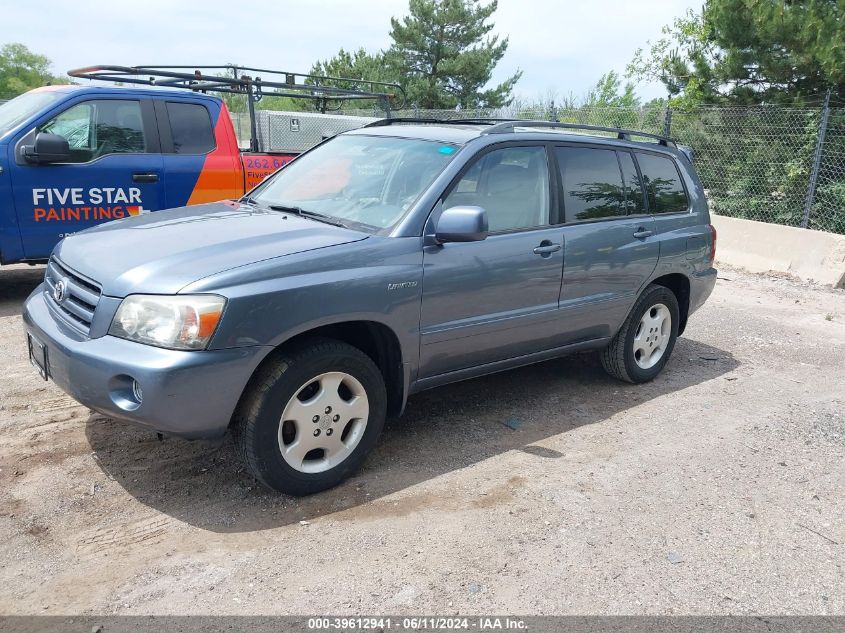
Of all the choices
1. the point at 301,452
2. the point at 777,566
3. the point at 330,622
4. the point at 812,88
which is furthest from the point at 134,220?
the point at 812,88

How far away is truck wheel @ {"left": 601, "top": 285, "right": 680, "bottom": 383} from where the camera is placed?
17.1 ft

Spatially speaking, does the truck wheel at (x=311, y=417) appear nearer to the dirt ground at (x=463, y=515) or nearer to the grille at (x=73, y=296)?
the dirt ground at (x=463, y=515)

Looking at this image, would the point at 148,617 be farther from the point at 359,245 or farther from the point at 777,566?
the point at 777,566

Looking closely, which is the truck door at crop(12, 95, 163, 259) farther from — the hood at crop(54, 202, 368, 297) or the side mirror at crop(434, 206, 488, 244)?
the side mirror at crop(434, 206, 488, 244)

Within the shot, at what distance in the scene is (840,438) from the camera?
15.2 ft

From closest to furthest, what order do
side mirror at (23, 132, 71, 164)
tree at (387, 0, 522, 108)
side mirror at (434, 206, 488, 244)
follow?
side mirror at (434, 206, 488, 244) → side mirror at (23, 132, 71, 164) → tree at (387, 0, 522, 108)

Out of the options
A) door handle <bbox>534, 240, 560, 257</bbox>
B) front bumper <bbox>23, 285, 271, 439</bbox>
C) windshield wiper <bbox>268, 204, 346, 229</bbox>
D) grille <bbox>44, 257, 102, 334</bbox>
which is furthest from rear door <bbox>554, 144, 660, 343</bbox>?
grille <bbox>44, 257, 102, 334</bbox>

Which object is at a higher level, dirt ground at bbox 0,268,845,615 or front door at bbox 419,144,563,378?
front door at bbox 419,144,563,378

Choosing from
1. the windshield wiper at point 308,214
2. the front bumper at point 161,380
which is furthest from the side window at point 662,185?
the front bumper at point 161,380

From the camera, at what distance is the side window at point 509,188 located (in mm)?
4074

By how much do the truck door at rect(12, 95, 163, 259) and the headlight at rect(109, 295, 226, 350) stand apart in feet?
12.8

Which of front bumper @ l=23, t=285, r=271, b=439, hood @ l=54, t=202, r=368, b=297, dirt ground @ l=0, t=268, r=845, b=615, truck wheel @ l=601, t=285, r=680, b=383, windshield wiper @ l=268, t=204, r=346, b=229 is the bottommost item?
dirt ground @ l=0, t=268, r=845, b=615

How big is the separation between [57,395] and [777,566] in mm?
4138

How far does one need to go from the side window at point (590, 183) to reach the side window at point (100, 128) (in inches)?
166
